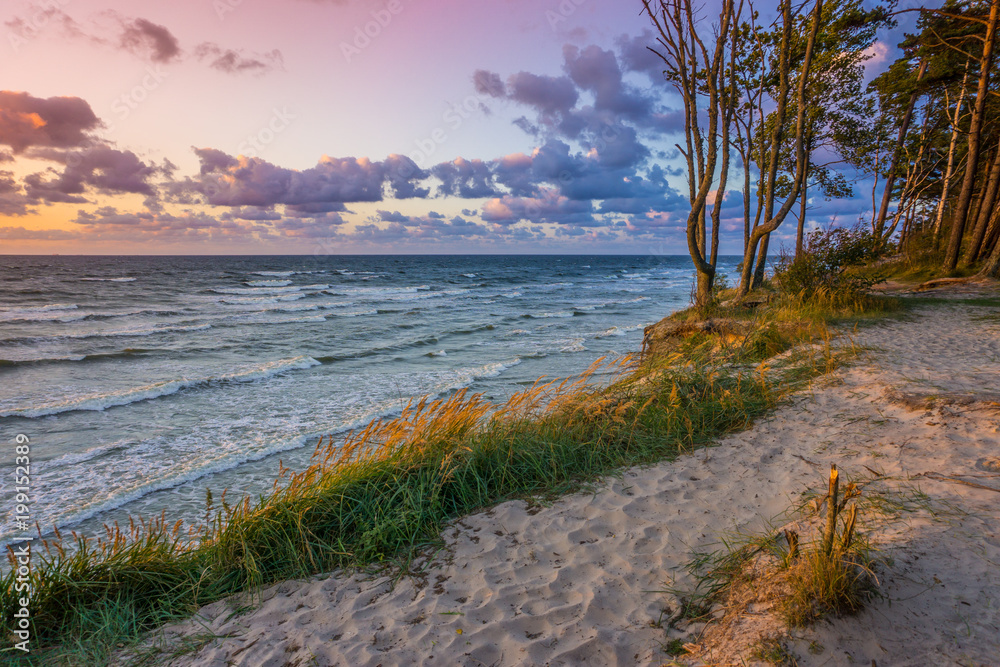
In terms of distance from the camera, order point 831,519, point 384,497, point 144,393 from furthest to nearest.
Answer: point 144,393 < point 384,497 < point 831,519

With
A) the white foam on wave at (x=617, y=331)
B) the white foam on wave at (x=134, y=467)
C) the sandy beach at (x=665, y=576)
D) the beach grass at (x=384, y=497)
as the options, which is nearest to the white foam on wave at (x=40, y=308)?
the white foam on wave at (x=134, y=467)

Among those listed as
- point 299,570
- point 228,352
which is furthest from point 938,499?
point 228,352

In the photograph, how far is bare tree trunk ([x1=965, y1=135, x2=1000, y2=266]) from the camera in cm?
1371

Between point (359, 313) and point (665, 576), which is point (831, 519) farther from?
Result: point (359, 313)

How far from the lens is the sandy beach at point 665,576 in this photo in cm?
246

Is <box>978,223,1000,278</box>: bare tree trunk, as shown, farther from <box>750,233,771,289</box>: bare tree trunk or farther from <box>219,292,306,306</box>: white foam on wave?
<box>219,292,306,306</box>: white foam on wave

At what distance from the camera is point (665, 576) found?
10.6 feet

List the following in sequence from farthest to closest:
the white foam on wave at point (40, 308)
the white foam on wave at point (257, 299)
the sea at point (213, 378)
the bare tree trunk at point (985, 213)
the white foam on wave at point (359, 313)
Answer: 1. the white foam on wave at point (257, 299)
2. the white foam on wave at point (359, 313)
3. the white foam on wave at point (40, 308)
4. the bare tree trunk at point (985, 213)
5. the sea at point (213, 378)

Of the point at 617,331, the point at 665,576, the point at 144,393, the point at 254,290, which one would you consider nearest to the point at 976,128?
the point at 617,331

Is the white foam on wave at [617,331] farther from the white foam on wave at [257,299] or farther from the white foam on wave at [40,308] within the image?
the white foam on wave at [40,308]

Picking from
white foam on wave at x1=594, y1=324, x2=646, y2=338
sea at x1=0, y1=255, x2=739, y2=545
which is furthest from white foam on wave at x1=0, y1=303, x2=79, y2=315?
white foam on wave at x1=594, y1=324, x2=646, y2=338

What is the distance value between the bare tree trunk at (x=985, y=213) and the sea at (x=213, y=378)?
10.6 metres

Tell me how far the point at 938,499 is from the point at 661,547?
6.63 feet

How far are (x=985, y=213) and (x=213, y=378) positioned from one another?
76.1 feet
